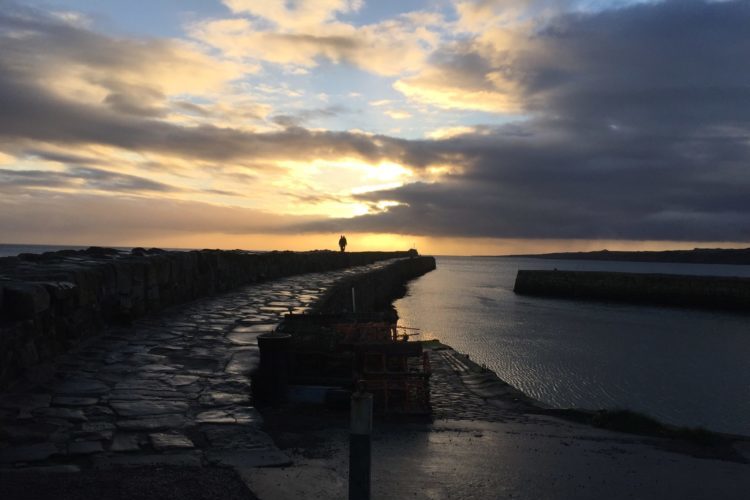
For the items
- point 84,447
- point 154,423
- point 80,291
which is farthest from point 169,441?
point 80,291

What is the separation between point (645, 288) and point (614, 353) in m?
25.2

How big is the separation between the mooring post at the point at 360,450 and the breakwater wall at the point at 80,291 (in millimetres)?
3357

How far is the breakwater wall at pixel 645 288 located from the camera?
3747cm

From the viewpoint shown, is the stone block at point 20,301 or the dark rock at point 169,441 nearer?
the dark rock at point 169,441

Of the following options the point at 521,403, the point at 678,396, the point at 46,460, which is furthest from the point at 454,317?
the point at 46,460

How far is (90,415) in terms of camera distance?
473 cm

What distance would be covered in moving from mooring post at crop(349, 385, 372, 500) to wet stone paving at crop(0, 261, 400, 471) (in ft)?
3.36

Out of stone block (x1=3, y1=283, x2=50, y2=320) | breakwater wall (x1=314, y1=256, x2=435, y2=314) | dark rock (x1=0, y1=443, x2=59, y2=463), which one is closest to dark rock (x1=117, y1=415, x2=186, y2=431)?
dark rock (x1=0, y1=443, x2=59, y2=463)

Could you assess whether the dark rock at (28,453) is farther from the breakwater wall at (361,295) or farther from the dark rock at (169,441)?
the breakwater wall at (361,295)

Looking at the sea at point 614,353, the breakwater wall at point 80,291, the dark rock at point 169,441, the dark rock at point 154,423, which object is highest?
the breakwater wall at point 80,291

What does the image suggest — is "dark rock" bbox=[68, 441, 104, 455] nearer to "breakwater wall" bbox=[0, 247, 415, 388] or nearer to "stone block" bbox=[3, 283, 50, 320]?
"breakwater wall" bbox=[0, 247, 415, 388]

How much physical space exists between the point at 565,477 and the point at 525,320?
23.3 metres

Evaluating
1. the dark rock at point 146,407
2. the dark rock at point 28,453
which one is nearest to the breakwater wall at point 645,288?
the dark rock at point 146,407

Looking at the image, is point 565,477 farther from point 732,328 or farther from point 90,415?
point 732,328
